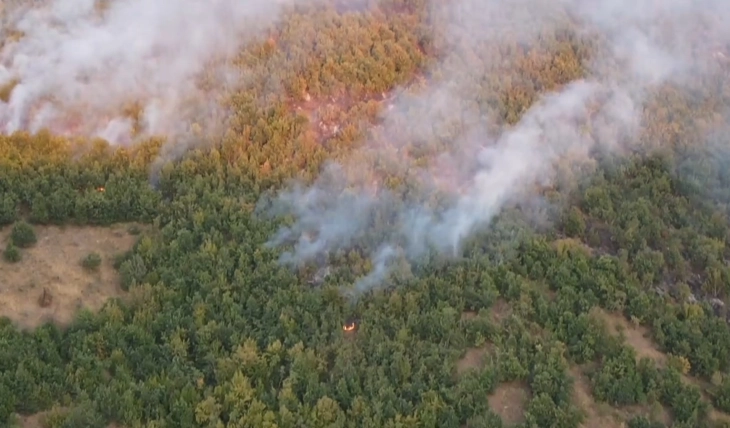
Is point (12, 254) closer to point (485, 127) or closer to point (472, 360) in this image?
point (472, 360)

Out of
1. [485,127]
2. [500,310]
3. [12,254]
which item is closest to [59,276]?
[12,254]

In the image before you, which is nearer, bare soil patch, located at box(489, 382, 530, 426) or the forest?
the forest

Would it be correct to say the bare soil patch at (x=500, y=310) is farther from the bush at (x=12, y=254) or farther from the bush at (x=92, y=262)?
the bush at (x=12, y=254)

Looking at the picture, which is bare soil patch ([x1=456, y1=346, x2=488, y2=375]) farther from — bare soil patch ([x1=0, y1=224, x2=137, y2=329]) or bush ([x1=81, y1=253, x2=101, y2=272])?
bush ([x1=81, y1=253, x2=101, y2=272])

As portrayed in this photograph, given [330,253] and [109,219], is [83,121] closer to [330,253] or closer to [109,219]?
[109,219]

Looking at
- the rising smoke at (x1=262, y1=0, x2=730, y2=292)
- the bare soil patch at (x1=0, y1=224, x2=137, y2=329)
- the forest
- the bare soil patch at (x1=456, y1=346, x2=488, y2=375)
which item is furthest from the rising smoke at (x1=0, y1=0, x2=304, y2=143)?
the bare soil patch at (x1=456, y1=346, x2=488, y2=375)

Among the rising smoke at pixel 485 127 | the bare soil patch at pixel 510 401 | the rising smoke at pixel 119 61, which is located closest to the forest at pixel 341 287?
the bare soil patch at pixel 510 401
